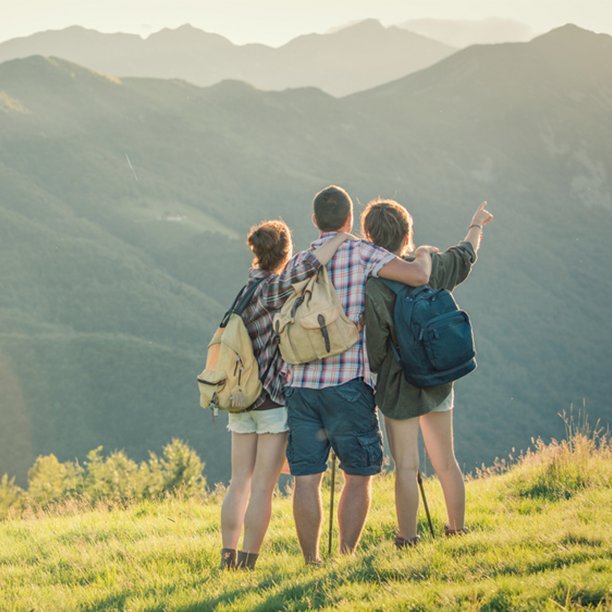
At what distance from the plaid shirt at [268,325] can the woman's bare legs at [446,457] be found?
74 cm

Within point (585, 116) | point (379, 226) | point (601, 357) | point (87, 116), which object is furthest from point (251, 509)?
point (585, 116)

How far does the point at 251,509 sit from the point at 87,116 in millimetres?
182157

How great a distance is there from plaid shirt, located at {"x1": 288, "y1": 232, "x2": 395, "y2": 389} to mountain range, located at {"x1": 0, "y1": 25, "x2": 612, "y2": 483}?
77.4m

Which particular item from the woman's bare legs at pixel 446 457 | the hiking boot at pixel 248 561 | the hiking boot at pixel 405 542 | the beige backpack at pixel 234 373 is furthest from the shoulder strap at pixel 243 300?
the hiking boot at pixel 405 542

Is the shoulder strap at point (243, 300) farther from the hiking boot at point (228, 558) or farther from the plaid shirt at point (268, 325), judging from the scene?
the hiking boot at point (228, 558)

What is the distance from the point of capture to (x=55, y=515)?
25.0ft

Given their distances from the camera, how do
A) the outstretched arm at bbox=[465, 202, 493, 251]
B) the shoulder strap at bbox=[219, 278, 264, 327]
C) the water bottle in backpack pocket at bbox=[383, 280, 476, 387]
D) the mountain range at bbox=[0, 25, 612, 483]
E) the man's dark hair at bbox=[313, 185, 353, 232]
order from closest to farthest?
the water bottle in backpack pocket at bbox=[383, 280, 476, 387]
the man's dark hair at bbox=[313, 185, 353, 232]
the shoulder strap at bbox=[219, 278, 264, 327]
the outstretched arm at bbox=[465, 202, 493, 251]
the mountain range at bbox=[0, 25, 612, 483]

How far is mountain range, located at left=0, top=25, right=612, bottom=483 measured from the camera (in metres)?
89.9

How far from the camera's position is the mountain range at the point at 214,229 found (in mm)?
89938

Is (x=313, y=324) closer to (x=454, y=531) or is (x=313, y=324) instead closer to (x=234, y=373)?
(x=234, y=373)

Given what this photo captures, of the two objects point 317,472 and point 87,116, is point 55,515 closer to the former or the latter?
point 317,472

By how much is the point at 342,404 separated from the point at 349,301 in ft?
1.58

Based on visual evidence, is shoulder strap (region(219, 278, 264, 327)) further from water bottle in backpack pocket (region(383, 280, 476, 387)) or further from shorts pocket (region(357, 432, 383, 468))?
shorts pocket (region(357, 432, 383, 468))

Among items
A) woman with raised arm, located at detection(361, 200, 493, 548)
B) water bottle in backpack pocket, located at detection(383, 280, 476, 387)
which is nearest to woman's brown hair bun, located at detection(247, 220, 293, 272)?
woman with raised arm, located at detection(361, 200, 493, 548)
